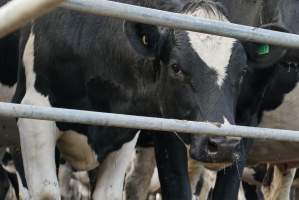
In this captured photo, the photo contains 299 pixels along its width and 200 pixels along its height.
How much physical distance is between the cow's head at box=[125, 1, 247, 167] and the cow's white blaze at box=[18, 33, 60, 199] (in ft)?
2.51

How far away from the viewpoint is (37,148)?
499 centimetres

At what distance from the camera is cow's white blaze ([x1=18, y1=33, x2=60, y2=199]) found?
4953mm

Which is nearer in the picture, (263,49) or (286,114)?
(263,49)

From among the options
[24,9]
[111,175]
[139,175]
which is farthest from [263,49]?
[139,175]

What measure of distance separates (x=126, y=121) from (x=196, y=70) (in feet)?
6.30

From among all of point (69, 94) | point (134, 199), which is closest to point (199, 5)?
point (69, 94)

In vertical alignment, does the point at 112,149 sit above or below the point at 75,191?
above

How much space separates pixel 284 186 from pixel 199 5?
438cm

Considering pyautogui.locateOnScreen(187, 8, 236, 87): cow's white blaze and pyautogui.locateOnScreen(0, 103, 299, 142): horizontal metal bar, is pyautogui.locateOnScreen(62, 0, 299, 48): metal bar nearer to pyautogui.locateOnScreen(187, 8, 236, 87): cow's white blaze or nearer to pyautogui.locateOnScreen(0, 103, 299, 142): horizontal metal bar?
pyautogui.locateOnScreen(0, 103, 299, 142): horizontal metal bar

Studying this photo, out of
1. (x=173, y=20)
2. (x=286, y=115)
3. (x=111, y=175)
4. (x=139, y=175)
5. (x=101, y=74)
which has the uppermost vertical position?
(x=173, y=20)

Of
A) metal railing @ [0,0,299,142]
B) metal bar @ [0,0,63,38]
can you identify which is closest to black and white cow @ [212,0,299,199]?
metal railing @ [0,0,299,142]

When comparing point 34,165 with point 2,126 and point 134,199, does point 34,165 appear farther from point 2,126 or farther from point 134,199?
point 134,199

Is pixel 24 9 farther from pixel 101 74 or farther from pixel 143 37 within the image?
pixel 101 74

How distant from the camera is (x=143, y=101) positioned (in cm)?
496
